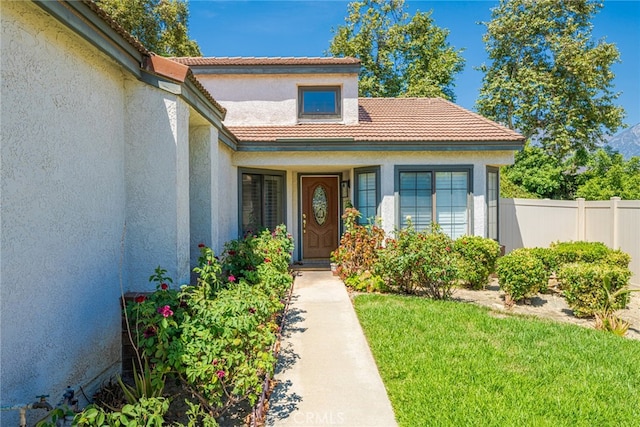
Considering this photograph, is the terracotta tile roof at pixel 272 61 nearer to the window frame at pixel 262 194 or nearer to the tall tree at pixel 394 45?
the window frame at pixel 262 194

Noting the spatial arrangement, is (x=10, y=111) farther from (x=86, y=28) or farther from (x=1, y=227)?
(x=86, y=28)

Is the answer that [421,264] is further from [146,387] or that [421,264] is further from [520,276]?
[146,387]

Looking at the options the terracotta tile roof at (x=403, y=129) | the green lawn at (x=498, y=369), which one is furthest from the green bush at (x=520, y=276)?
the terracotta tile roof at (x=403, y=129)

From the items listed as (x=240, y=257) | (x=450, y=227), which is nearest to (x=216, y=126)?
(x=240, y=257)

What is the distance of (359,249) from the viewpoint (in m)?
9.47

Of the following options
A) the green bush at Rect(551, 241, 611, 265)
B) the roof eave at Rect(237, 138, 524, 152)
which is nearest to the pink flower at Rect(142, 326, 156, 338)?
the roof eave at Rect(237, 138, 524, 152)

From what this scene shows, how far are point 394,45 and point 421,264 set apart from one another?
22129 millimetres

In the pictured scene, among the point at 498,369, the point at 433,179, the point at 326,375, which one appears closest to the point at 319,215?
the point at 433,179

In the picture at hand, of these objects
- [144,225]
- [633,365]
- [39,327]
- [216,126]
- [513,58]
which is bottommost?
[633,365]

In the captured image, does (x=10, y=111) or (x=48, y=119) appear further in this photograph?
(x=48, y=119)

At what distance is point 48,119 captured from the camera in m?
3.57

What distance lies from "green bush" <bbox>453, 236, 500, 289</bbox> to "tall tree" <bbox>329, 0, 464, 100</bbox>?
18.4 metres

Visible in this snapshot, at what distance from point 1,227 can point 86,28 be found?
216 centimetres

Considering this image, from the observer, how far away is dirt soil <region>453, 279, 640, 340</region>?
7.79 metres
